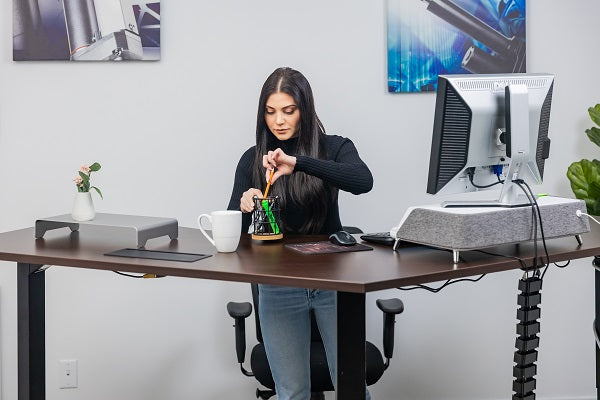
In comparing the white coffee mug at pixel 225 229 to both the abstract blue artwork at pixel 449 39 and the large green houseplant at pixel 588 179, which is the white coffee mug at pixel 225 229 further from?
the large green houseplant at pixel 588 179

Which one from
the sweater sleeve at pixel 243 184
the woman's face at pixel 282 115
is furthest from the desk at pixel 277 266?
the woman's face at pixel 282 115

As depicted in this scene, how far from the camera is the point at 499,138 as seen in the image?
199 centimetres

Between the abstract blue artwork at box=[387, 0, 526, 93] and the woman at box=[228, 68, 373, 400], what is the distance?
0.75 metres

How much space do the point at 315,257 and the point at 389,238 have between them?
0.29 metres

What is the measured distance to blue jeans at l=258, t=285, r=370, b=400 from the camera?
2.19 m

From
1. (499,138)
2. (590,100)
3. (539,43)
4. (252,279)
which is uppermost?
(539,43)

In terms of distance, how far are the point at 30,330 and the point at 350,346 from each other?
100 cm

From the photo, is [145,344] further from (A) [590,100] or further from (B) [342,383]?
(A) [590,100]

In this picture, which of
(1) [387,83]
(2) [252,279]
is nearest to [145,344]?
(1) [387,83]

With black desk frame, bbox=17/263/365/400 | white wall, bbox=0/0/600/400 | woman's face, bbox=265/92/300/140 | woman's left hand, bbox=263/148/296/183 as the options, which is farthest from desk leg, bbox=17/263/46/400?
white wall, bbox=0/0/600/400

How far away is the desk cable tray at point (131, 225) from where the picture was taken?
2057 mm

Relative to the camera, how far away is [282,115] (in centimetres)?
238

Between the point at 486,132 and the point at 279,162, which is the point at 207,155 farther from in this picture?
the point at 486,132

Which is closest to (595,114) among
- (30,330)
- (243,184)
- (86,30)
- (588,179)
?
(588,179)
